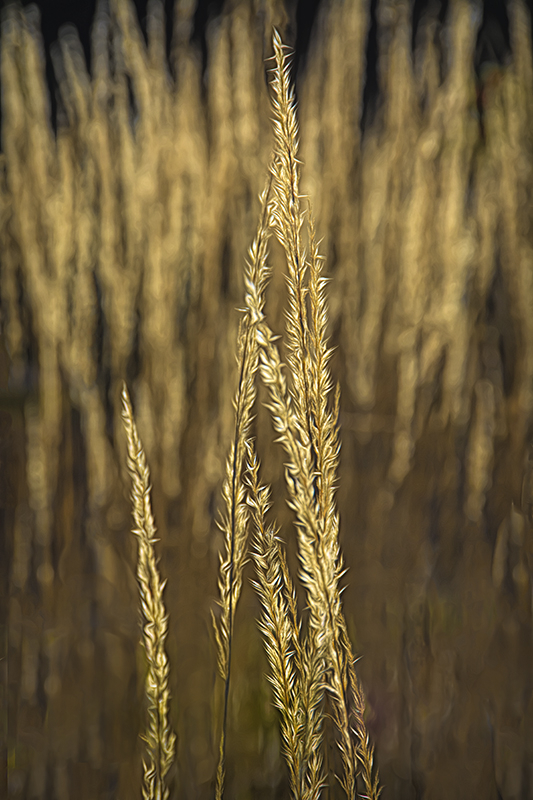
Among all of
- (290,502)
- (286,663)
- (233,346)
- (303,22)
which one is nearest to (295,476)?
(290,502)

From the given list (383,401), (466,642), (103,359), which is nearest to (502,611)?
(466,642)

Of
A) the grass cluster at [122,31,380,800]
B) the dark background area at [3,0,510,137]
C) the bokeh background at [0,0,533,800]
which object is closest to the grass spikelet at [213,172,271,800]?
the grass cluster at [122,31,380,800]

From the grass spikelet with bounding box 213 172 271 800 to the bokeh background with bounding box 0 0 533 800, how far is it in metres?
0.51

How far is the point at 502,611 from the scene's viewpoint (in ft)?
2.95

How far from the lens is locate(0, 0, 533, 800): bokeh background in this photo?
2.93ft

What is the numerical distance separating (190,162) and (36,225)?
0.34 m

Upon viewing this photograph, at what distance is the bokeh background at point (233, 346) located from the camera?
892mm

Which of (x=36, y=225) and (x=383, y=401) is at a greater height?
(x=36, y=225)

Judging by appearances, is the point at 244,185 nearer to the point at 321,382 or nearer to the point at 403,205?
the point at 403,205

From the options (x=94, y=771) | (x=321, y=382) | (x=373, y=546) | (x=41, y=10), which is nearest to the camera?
(x=321, y=382)

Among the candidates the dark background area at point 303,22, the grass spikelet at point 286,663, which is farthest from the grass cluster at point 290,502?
the dark background area at point 303,22

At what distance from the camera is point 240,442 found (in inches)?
15.3

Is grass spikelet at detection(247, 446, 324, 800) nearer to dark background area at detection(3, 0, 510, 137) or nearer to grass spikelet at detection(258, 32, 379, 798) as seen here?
grass spikelet at detection(258, 32, 379, 798)

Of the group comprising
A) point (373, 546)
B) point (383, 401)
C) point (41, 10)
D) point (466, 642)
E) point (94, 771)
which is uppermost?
point (41, 10)
